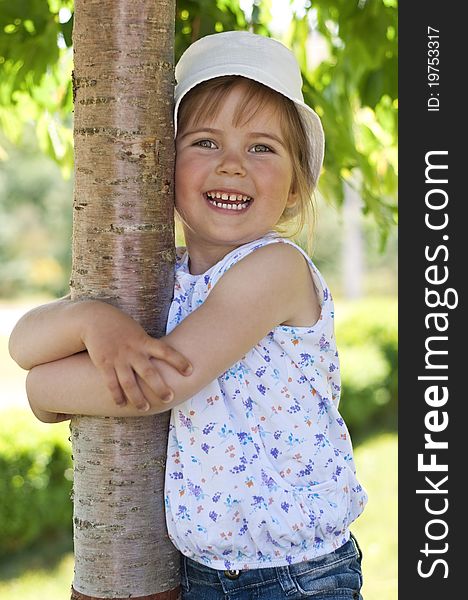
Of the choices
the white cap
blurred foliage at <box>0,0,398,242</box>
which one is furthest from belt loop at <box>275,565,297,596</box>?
blurred foliage at <box>0,0,398,242</box>

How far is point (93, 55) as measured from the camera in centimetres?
164

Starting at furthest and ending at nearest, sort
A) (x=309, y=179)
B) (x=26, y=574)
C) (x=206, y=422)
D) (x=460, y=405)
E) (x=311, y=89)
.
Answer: (x=26, y=574), (x=311, y=89), (x=460, y=405), (x=309, y=179), (x=206, y=422)

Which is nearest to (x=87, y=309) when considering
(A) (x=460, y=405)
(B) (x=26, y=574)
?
(A) (x=460, y=405)

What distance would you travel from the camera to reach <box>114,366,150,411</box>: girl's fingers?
152 cm

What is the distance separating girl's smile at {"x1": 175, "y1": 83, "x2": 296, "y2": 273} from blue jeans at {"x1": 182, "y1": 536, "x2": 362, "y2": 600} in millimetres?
610

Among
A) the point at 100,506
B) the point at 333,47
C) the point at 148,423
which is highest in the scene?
the point at 333,47

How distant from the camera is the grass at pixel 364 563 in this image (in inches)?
217

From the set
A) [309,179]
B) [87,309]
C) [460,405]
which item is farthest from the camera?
[460,405]

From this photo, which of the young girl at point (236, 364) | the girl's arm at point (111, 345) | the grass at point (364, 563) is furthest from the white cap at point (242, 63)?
the grass at point (364, 563)

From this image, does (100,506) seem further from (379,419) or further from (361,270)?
(361,270)

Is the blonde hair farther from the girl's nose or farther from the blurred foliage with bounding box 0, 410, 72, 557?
the blurred foliage with bounding box 0, 410, 72, 557

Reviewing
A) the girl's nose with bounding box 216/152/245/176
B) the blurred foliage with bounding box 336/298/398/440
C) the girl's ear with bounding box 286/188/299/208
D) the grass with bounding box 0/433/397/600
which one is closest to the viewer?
the girl's nose with bounding box 216/152/245/176

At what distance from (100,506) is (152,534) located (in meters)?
0.11

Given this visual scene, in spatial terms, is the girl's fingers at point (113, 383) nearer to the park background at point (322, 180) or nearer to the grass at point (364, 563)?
the park background at point (322, 180)
